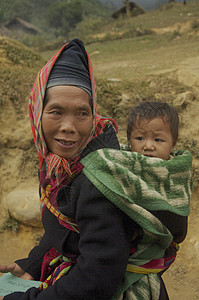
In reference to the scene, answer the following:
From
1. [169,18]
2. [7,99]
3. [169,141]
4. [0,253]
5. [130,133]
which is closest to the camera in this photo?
[169,141]

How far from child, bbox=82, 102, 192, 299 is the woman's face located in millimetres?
175

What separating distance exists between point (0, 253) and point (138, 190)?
2896 millimetres

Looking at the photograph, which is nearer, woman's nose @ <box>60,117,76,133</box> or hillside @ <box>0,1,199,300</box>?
woman's nose @ <box>60,117,76,133</box>

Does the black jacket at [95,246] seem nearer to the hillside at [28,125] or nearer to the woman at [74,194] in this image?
the woman at [74,194]

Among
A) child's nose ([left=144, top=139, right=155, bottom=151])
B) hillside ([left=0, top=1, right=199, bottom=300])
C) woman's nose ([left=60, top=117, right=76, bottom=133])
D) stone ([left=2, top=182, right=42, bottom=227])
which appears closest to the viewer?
woman's nose ([left=60, top=117, right=76, bottom=133])

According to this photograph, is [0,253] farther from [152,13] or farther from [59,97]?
[152,13]

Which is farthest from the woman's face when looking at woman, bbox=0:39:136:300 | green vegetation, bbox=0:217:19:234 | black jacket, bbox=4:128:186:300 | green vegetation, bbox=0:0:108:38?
green vegetation, bbox=0:0:108:38

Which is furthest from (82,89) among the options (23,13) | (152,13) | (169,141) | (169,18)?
(23,13)

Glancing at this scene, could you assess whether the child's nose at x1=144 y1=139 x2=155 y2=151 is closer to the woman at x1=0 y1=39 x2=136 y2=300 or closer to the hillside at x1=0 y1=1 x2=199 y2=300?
the woman at x1=0 y1=39 x2=136 y2=300

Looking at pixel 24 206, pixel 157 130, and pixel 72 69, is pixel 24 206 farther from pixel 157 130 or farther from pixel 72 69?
pixel 72 69

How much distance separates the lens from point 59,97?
1273 mm

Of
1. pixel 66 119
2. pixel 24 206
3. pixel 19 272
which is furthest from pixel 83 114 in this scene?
pixel 24 206

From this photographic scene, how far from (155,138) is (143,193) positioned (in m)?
0.59

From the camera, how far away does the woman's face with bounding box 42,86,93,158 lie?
50.0 inches
